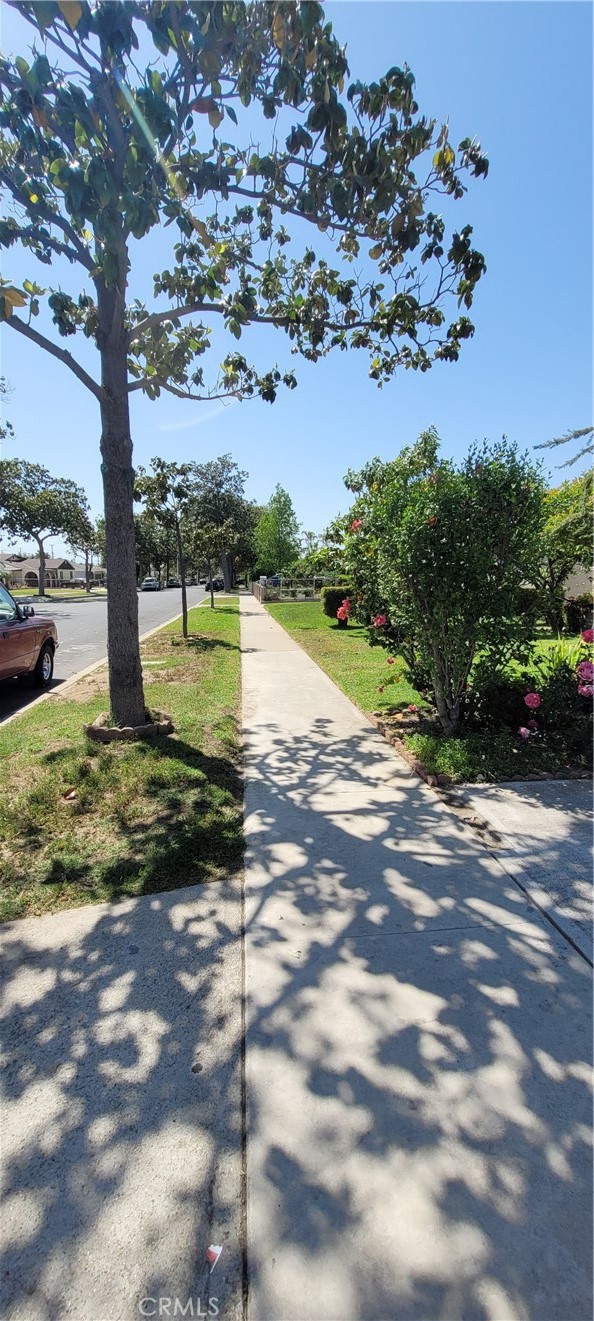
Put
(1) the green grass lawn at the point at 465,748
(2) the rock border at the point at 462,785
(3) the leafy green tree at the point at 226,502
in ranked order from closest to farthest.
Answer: (2) the rock border at the point at 462,785 → (1) the green grass lawn at the point at 465,748 → (3) the leafy green tree at the point at 226,502

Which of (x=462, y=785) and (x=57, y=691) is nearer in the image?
(x=462, y=785)

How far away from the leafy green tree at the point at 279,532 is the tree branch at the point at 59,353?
42.2 meters

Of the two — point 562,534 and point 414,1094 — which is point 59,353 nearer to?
point 562,534

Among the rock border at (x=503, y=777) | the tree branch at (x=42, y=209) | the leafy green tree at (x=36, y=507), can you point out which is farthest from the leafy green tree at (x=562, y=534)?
the leafy green tree at (x=36, y=507)

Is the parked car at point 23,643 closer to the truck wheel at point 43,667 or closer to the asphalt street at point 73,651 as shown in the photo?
the truck wheel at point 43,667

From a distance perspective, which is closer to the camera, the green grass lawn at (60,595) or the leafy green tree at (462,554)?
the leafy green tree at (462,554)

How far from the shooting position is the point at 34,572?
91125mm

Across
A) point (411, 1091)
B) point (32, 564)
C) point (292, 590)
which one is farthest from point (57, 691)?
point (32, 564)

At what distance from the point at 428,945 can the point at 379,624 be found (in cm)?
401

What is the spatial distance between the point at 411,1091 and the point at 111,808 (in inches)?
113

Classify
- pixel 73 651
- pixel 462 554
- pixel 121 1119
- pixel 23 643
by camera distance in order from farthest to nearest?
pixel 73 651, pixel 23 643, pixel 462 554, pixel 121 1119

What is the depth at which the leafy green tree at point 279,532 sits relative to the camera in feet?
157

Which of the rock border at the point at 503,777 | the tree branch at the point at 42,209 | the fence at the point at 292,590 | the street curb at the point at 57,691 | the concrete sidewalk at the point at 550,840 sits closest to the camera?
the concrete sidewalk at the point at 550,840

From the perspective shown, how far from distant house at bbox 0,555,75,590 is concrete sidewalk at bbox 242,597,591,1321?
8387cm
